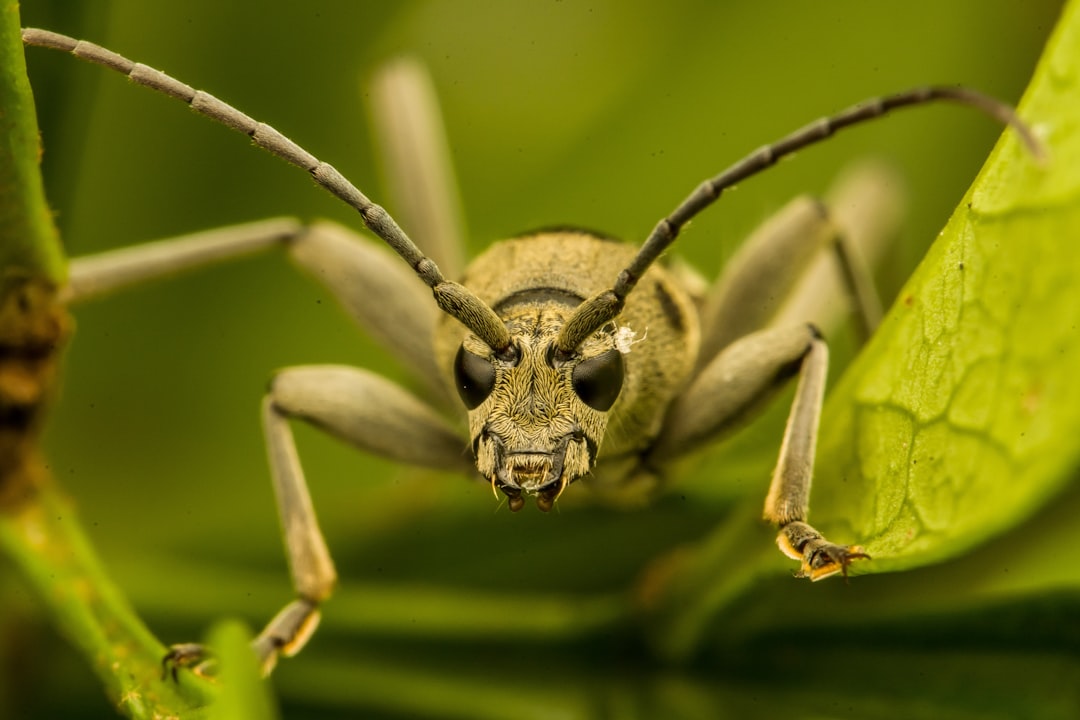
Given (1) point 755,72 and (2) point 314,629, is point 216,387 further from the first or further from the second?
(1) point 755,72

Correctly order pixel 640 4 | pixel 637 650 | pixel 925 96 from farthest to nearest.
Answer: pixel 640 4, pixel 637 650, pixel 925 96

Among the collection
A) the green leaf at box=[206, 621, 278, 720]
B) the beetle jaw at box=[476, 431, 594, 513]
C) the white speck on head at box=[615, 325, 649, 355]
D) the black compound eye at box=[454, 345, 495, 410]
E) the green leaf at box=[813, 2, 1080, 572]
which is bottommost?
the green leaf at box=[206, 621, 278, 720]

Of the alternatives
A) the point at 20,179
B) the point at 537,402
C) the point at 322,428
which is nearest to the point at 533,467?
the point at 537,402

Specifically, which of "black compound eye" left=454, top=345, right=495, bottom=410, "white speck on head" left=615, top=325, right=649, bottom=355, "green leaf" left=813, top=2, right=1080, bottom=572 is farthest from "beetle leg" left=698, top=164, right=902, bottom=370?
"green leaf" left=813, top=2, right=1080, bottom=572

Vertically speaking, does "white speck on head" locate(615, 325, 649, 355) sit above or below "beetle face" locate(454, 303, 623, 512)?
above

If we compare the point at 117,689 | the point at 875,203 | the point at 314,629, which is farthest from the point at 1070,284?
the point at 875,203

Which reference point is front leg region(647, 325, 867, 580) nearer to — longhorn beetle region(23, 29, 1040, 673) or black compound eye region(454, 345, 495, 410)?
longhorn beetle region(23, 29, 1040, 673)

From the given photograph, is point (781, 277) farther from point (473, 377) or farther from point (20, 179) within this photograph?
point (20, 179)
